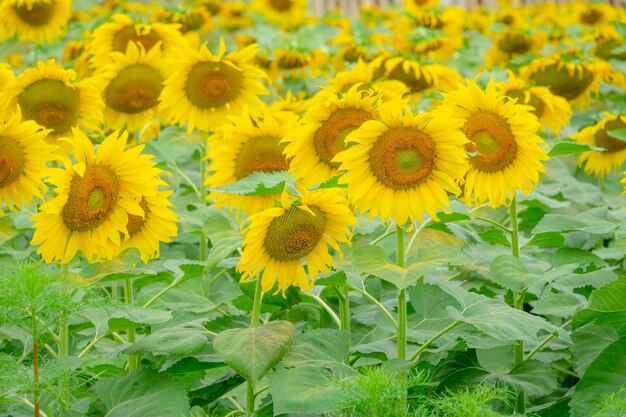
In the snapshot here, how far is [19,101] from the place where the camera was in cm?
265

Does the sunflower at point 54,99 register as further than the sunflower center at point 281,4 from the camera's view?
No

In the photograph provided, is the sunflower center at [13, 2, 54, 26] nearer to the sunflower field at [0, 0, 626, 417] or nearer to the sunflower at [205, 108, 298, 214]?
the sunflower field at [0, 0, 626, 417]

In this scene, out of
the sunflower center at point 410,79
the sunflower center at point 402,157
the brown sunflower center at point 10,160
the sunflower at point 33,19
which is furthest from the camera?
the sunflower at point 33,19

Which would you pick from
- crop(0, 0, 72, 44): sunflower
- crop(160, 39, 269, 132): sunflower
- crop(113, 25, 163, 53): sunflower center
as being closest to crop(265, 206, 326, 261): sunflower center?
crop(160, 39, 269, 132): sunflower

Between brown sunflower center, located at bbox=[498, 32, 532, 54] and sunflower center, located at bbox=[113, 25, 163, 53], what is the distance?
1.78 m

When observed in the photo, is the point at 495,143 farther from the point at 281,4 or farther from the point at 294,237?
the point at 281,4

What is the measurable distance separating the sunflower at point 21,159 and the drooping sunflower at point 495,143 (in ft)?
2.89

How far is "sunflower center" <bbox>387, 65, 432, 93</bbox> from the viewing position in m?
3.38

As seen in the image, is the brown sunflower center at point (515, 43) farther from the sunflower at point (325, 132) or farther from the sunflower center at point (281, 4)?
the sunflower at point (325, 132)

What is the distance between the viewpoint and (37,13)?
3912 millimetres

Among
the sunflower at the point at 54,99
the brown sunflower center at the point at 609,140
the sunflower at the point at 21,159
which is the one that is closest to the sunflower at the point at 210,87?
the sunflower at the point at 54,99

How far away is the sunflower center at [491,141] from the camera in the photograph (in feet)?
6.88

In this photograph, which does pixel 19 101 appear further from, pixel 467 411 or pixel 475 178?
pixel 467 411

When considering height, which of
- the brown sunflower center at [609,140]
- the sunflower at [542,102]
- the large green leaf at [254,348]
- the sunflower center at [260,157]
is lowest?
the brown sunflower center at [609,140]
